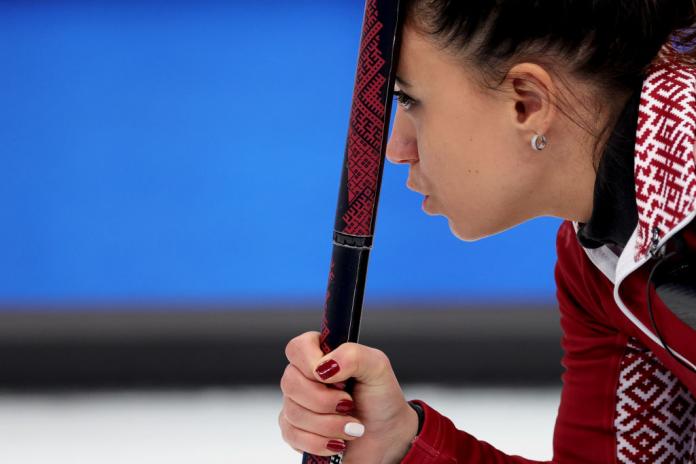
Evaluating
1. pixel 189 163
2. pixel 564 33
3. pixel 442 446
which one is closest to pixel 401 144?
pixel 564 33

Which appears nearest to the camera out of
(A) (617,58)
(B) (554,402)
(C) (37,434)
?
(A) (617,58)

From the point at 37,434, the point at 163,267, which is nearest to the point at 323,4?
the point at 163,267

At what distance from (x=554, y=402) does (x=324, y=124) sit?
586 mm

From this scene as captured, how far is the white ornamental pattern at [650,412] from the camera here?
0.89 m

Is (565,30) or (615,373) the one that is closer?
(565,30)

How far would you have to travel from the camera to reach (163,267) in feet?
5.70

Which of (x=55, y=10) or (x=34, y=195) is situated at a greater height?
(x=55, y=10)

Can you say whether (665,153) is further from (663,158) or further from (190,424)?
(190,424)

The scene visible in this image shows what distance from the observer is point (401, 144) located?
0.76 meters

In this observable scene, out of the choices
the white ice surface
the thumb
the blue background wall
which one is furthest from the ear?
the blue background wall

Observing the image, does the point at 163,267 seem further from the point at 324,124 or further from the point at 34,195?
the point at 324,124

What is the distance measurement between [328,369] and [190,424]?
2.85 feet

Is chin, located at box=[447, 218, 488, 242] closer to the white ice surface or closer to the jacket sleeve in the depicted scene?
the jacket sleeve

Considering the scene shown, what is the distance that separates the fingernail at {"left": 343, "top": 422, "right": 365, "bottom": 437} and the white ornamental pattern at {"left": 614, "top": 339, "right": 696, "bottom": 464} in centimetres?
28
